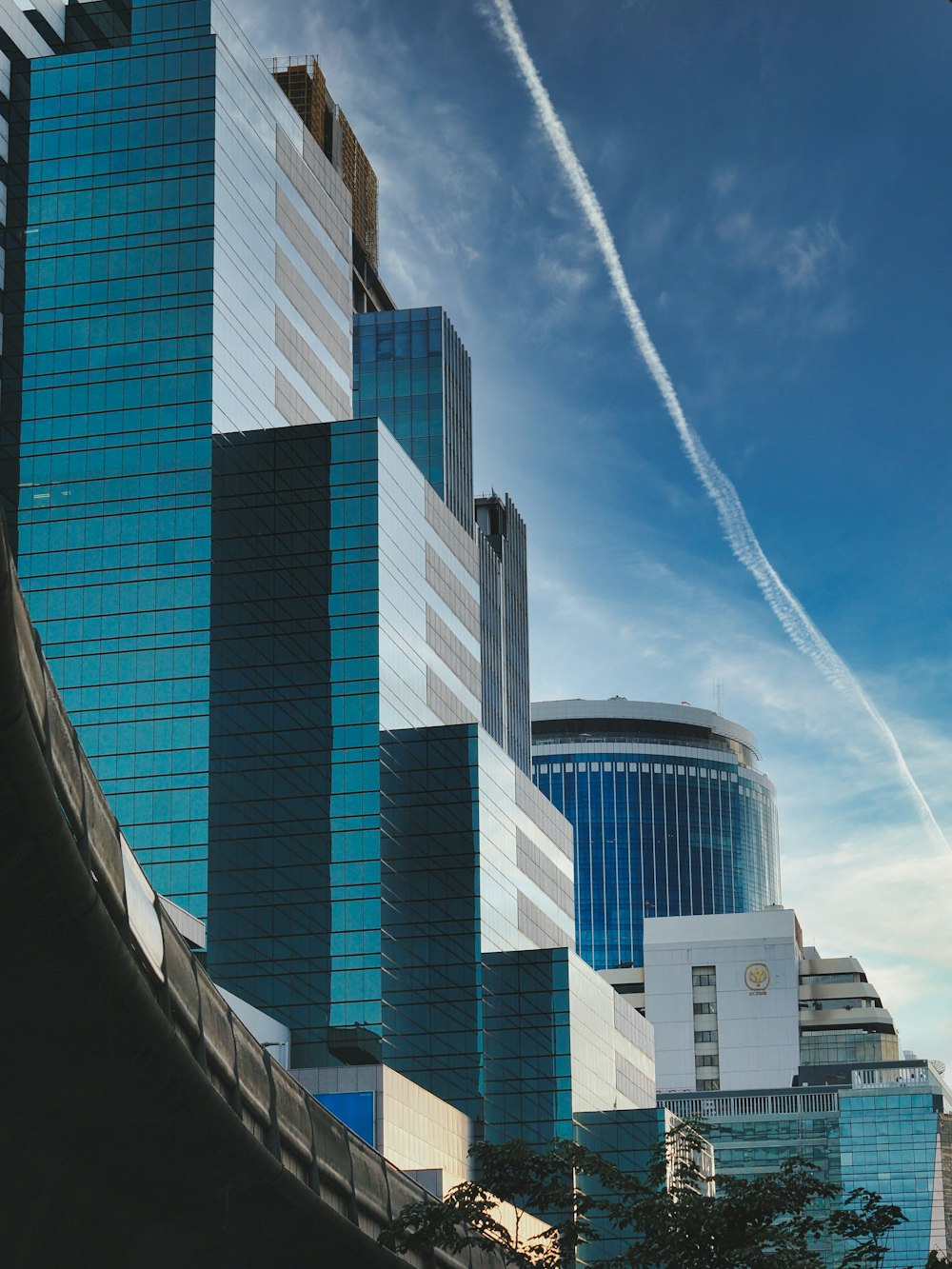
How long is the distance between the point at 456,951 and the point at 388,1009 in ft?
25.7

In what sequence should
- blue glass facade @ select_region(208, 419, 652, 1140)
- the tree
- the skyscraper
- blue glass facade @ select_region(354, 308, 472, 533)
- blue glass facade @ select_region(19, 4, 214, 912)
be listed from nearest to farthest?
the tree → blue glass facade @ select_region(208, 419, 652, 1140) → the skyscraper → blue glass facade @ select_region(19, 4, 214, 912) → blue glass facade @ select_region(354, 308, 472, 533)

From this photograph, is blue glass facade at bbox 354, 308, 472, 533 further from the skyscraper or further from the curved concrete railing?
the curved concrete railing

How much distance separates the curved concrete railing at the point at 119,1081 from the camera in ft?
80.7

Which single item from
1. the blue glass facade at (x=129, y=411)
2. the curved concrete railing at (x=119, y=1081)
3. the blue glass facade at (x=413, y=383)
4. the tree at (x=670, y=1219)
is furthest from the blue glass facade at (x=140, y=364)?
the tree at (x=670, y=1219)

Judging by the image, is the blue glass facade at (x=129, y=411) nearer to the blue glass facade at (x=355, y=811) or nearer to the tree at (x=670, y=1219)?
the blue glass facade at (x=355, y=811)

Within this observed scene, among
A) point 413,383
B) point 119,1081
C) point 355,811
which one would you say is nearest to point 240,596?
point 355,811

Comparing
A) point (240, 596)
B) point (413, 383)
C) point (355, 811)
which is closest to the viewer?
point (355, 811)

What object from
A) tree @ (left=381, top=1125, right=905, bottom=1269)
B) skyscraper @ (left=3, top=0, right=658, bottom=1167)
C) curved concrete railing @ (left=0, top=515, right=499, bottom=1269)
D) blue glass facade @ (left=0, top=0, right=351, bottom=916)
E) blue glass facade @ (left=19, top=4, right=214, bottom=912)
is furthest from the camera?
blue glass facade @ (left=0, top=0, right=351, bottom=916)

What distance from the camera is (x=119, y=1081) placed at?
104 feet

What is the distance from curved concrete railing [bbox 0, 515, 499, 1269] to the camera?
24.6 metres

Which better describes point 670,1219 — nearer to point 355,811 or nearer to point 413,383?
point 355,811

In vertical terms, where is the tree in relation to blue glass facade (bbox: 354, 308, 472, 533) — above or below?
below

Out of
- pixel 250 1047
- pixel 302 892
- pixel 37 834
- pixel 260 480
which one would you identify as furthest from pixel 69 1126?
pixel 260 480

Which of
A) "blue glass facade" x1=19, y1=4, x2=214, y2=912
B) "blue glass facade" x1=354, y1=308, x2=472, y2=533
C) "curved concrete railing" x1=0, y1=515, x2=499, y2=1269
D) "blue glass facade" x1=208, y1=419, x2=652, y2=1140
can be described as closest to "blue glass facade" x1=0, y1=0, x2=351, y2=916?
"blue glass facade" x1=19, y1=4, x2=214, y2=912
